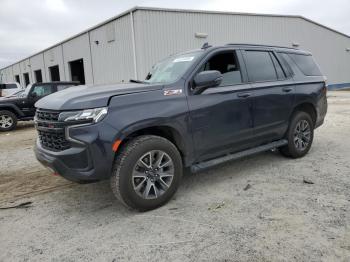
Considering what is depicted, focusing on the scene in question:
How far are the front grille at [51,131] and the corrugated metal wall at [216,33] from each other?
12.7m

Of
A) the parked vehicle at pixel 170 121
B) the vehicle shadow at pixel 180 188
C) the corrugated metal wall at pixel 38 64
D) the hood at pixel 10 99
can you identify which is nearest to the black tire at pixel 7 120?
the hood at pixel 10 99

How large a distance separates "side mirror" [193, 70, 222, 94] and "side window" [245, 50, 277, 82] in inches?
37.1

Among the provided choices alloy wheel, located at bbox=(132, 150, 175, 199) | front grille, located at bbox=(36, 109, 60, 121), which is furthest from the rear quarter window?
front grille, located at bbox=(36, 109, 60, 121)

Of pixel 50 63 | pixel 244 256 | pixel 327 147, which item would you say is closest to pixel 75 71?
pixel 50 63

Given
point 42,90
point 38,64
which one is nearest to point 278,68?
point 42,90

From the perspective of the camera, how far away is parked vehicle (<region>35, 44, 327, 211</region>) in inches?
124

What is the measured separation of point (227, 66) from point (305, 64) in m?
2.01

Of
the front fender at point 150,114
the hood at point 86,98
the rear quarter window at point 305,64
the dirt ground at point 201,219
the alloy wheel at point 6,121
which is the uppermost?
the rear quarter window at point 305,64

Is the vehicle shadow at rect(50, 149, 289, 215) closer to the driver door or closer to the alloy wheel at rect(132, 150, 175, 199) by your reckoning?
the alloy wheel at rect(132, 150, 175, 199)

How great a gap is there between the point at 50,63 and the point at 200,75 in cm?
2875

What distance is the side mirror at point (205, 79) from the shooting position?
365 cm

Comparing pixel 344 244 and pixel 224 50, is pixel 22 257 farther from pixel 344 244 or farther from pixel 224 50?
pixel 224 50

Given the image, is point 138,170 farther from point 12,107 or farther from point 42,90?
point 42,90

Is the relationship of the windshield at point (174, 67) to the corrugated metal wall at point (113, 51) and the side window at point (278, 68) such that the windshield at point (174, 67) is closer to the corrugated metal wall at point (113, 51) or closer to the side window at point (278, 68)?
the side window at point (278, 68)
